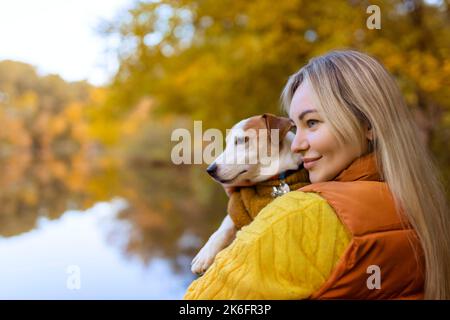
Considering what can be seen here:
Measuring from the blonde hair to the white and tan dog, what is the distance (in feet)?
2.06

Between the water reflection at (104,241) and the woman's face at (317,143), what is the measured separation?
4.71 metres

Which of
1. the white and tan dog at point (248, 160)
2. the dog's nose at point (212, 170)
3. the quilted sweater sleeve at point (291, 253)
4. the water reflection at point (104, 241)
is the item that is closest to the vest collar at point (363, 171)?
the quilted sweater sleeve at point (291, 253)

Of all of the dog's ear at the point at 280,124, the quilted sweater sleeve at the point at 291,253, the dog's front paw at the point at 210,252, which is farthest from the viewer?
the dog's ear at the point at 280,124

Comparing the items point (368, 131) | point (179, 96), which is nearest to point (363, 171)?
point (368, 131)

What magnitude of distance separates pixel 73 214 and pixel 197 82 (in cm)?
492

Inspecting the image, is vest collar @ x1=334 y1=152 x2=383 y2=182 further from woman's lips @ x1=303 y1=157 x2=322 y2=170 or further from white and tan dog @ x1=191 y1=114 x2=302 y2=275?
white and tan dog @ x1=191 y1=114 x2=302 y2=275

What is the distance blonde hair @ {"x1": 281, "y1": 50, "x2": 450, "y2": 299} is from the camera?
168 centimetres

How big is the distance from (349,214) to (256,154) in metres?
1.28

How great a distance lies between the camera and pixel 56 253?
8953 millimetres

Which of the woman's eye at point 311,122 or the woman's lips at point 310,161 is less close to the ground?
the woman's eye at point 311,122

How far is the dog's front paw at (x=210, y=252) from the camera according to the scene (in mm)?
2465

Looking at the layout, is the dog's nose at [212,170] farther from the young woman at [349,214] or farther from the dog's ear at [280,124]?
the young woman at [349,214]
